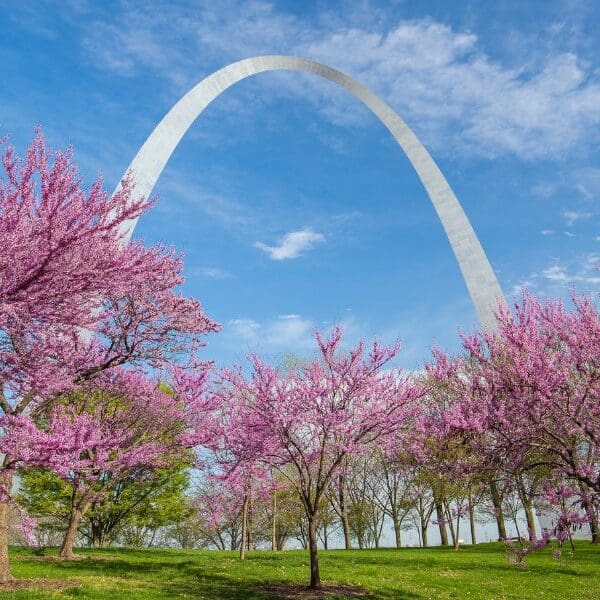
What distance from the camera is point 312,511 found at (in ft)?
43.5

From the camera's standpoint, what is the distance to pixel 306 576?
1454 cm

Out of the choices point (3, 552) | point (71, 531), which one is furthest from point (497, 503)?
point (71, 531)

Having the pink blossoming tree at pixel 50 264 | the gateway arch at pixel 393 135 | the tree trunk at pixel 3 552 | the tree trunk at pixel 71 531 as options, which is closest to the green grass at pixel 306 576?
the tree trunk at pixel 71 531

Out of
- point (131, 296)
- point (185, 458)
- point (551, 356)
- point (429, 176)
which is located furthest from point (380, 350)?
point (429, 176)

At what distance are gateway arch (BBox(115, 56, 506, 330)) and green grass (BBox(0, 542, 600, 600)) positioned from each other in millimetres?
12100

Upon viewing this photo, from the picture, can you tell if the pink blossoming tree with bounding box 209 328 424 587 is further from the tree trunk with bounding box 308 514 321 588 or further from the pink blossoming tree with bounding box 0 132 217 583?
the pink blossoming tree with bounding box 0 132 217 583

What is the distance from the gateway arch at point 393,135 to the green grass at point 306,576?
12100 millimetres

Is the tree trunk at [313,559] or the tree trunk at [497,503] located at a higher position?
the tree trunk at [497,503]

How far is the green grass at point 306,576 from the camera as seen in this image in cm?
1181

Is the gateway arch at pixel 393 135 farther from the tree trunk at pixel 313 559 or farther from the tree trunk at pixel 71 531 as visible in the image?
the tree trunk at pixel 313 559

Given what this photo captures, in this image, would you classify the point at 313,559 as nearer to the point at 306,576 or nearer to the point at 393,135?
the point at 306,576

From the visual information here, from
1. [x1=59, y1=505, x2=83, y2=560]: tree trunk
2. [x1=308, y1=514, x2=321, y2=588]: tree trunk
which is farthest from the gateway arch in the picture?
[x1=308, y1=514, x2=321, y2=588]: tree trunk

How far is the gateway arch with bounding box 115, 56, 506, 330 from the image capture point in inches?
1088

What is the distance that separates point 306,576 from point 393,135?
28.1 metres
